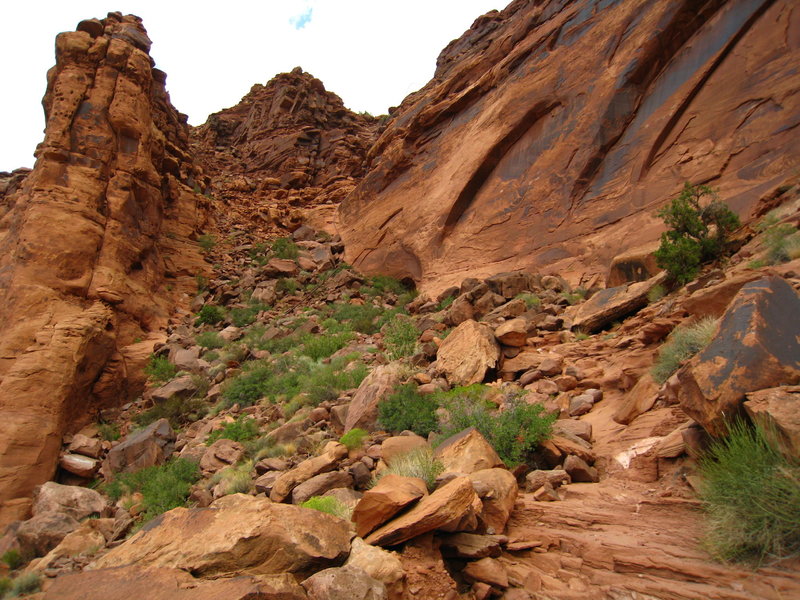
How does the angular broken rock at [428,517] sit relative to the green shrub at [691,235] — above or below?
below

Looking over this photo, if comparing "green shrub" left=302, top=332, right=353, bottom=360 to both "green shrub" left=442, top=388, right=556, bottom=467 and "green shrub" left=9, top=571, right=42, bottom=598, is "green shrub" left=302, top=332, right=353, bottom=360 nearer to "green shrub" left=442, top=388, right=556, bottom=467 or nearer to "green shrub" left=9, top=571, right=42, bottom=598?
"green shrub" left=442, top=388, right=556, bottom=467

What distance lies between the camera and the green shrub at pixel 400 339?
1000 cm

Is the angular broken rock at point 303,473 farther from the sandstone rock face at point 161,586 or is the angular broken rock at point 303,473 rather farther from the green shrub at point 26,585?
the green shrub at point 26,585

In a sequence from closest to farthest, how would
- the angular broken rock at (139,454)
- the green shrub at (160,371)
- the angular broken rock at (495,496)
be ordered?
the angular broken rock at (495,496) < the angular broken rock at (139,454) < the green shrub at (160,371)

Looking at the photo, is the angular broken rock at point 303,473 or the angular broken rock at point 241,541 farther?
the angular broken rock at point 303,473

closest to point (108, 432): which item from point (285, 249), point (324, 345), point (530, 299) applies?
point (324, 345)

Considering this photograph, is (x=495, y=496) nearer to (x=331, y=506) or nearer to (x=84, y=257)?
(x=331, y=506)

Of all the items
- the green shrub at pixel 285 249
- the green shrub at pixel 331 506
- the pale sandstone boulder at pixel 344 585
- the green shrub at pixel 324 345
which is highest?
the green shrub at pixel 285 249

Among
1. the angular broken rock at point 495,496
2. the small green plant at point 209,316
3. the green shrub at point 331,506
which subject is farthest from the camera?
the small green plant at point 209,316

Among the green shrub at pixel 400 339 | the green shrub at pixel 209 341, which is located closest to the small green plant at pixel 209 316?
the green shrub at pixel 209 341

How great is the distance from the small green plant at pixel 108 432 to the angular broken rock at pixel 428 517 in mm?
9263

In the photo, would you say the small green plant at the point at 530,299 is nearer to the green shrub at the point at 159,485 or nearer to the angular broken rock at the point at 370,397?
the angular broken rock at the point at 370,397

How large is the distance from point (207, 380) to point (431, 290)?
278 inches

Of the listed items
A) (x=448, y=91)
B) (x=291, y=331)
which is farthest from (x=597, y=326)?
(x=448, y=91)
